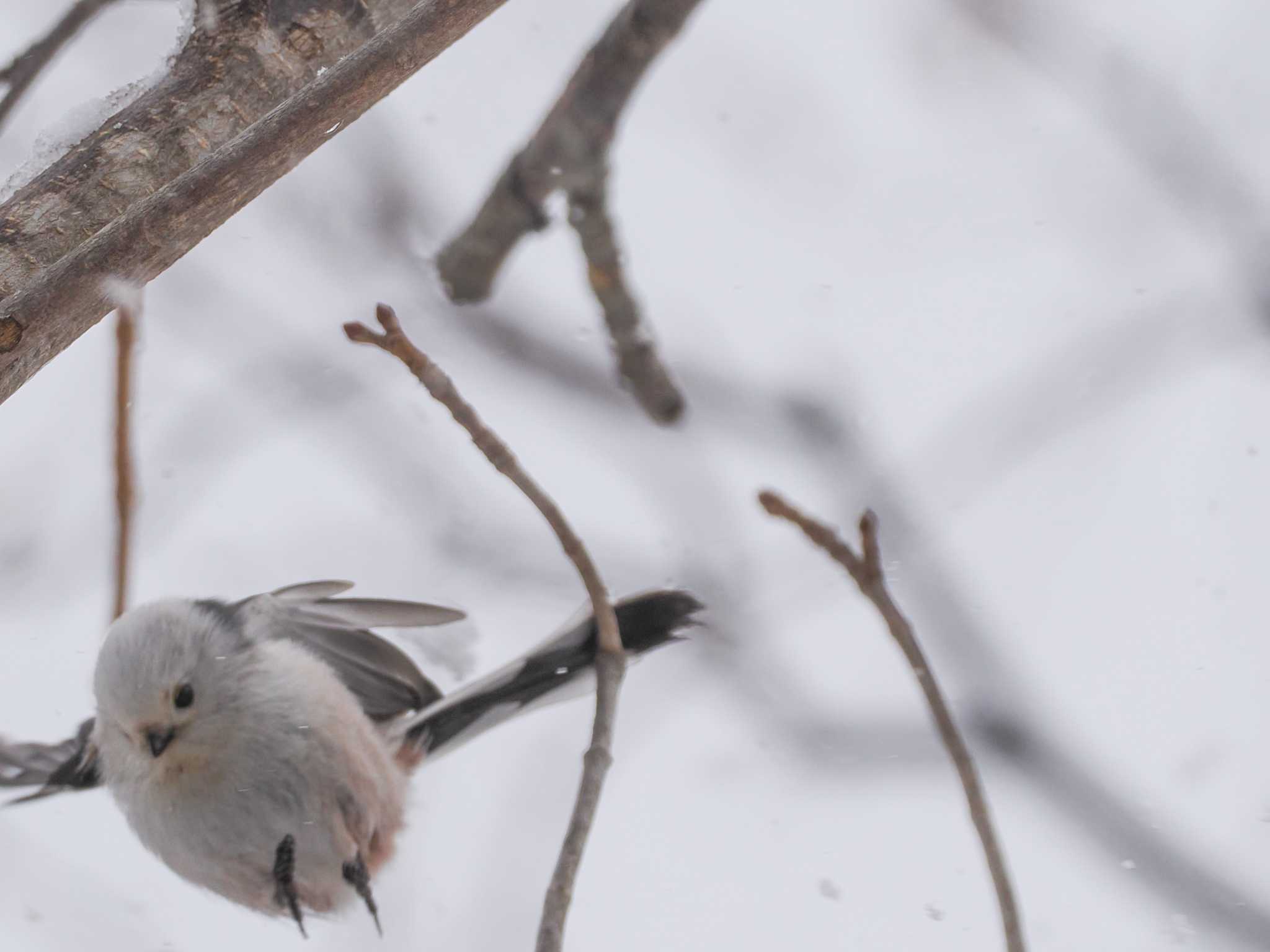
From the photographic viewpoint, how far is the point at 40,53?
1659mm

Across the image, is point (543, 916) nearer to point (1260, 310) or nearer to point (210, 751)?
point (210, 751)

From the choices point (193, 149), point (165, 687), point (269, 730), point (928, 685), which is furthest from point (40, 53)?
point (928, 685)

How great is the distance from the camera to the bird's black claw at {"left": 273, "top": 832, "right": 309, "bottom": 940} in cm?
199

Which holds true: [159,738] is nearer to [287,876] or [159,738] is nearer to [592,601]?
[287,876]

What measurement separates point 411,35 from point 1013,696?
4.01 feet

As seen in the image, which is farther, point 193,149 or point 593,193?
point 593,193

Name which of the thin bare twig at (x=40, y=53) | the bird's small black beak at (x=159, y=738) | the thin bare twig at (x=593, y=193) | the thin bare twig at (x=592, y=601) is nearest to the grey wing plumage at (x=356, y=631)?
the bird's small black beak at (x=159, y=738)

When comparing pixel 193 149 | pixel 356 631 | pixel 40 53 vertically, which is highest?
pixel 40 53

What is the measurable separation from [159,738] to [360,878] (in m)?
0.42

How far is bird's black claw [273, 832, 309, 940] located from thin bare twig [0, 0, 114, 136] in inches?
45.6

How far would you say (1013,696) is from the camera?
1.79 meters

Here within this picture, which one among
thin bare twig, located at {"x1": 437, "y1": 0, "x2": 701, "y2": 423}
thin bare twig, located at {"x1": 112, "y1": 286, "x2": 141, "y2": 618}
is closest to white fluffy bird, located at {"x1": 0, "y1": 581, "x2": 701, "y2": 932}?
thin bare twig, located at {"x1": 112, "y1": 286, "x2": 141, "y2": 618}

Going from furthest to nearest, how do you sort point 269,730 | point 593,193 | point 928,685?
point 593,193
point 269,730
point 928,685

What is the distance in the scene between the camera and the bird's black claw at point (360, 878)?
2012 millimetres
